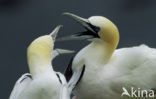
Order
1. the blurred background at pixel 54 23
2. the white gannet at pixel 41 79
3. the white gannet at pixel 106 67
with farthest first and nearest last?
the blurred background at pixel 54 23, the white gannet at pixel 106 67, the white gannet at pixel 41 79

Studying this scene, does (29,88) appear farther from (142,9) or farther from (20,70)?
(142,9)

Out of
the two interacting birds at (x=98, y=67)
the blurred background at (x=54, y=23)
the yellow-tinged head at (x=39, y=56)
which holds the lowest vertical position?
the blurred background at (x=54, y=23)

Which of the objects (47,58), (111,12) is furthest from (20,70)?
(47,58)

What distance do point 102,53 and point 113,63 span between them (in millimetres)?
45

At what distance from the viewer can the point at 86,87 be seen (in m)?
1.73

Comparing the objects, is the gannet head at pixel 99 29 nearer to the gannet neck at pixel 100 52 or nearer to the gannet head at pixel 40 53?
the gannet neck at pixel 100 52

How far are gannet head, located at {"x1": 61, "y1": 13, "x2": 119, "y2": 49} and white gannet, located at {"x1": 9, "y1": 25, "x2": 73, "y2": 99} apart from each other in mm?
113

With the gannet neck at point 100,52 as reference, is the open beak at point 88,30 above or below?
above

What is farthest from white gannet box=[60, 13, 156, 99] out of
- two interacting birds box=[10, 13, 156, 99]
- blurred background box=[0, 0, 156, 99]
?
blurred background box=[0, 0, 156, 99]

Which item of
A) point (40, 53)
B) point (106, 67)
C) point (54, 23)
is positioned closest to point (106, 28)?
point (106, 67)

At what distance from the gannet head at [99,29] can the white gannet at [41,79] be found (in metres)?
0.11

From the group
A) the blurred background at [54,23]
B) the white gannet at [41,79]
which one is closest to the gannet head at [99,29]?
the white gannet at [41,79]

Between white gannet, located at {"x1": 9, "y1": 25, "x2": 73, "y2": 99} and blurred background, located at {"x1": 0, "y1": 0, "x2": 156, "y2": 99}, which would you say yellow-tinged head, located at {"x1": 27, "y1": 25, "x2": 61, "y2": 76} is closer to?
white gannet, located at {"x1": 9, "y1": 25, "x2": 73, "y2": 99}

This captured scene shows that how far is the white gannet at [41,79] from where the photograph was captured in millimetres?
1558
